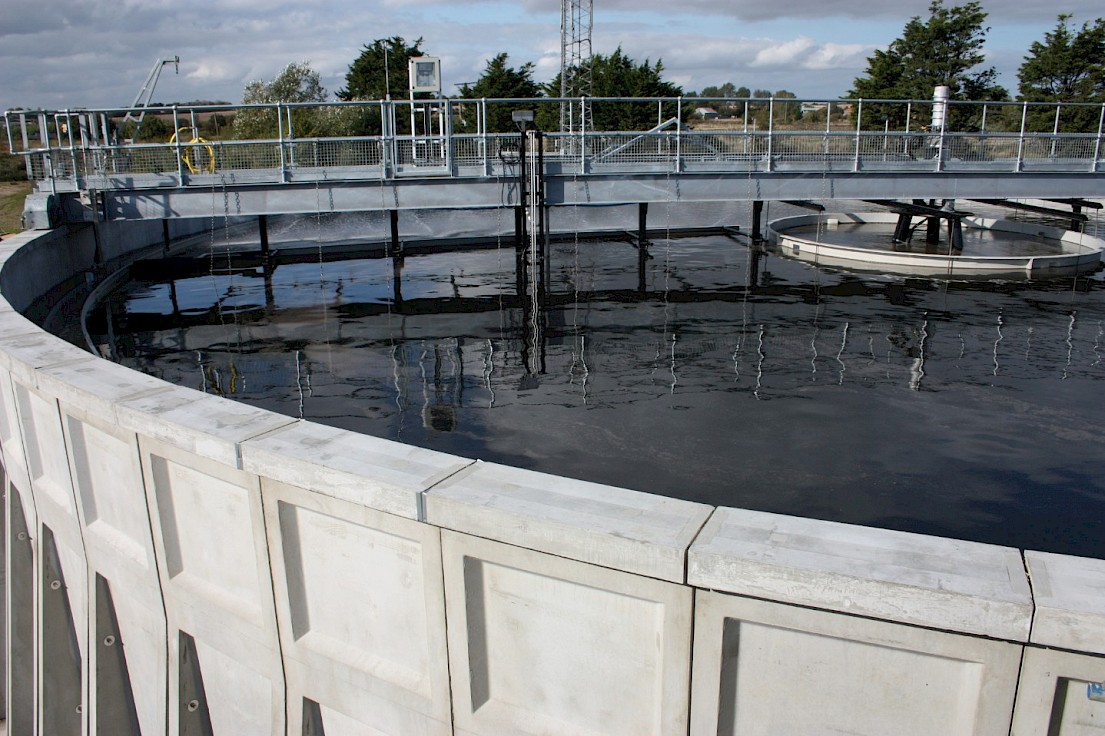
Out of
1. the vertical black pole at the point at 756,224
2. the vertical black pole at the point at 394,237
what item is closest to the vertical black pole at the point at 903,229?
the vertical black pole at the point at 756,224

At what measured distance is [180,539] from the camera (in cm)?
553

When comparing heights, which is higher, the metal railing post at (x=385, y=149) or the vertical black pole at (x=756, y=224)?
the metal railing post at (x=385, y=149)

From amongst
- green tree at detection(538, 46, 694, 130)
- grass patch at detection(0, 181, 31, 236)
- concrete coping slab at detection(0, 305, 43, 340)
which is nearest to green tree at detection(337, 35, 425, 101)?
green tree at detection(538, 46, 694, 130)

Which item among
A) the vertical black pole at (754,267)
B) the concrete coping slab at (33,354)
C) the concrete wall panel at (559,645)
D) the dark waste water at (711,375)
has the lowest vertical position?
the dark waste water at (711,375)

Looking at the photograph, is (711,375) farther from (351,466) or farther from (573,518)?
(573,518)

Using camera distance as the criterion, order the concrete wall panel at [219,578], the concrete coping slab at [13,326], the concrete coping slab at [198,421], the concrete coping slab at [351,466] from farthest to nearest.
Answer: the concrete coping slab at [13,326]
the concrete wall panel at [219,578]
the concrete coping slab at [198,421]
the concrete coping slab at [351,466]

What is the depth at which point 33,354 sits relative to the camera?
259 inches

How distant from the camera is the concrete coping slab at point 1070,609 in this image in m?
3.03

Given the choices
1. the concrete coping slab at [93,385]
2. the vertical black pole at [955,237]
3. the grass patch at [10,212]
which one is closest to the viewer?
→ the concrete coping slab at [93,385]

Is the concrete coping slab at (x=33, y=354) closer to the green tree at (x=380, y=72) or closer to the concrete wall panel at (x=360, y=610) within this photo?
the concrete wall panel at (x=360, y=610)

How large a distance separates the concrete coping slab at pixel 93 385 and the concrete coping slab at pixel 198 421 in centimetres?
15

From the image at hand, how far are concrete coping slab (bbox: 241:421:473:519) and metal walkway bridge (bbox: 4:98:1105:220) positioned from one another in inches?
463

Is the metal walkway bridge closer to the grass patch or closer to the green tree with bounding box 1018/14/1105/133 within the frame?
the grass patch

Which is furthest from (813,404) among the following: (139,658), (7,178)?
(7,178)
